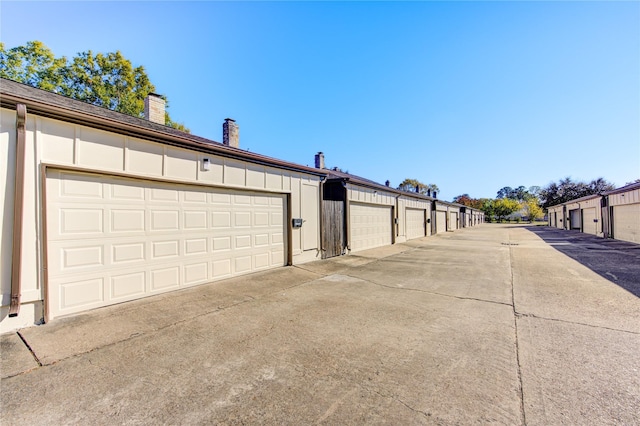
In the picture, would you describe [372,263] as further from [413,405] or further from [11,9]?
[11,9]

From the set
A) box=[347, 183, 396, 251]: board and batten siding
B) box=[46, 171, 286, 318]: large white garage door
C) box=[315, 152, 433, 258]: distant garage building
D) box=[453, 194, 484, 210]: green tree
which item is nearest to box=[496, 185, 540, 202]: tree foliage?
box=[453, 194, 484, 210]: green tree

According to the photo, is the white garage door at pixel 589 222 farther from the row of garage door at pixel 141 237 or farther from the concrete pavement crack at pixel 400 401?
the concrete pavement crack at pixel 400 401

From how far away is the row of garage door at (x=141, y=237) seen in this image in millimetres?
4164

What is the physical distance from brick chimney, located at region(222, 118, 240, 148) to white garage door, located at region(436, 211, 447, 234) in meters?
19.8

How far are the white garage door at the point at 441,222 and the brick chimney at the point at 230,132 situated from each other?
19.8 metres

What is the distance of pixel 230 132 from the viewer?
34.3 ft

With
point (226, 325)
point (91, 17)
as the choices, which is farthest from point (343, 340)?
point (91, 17)

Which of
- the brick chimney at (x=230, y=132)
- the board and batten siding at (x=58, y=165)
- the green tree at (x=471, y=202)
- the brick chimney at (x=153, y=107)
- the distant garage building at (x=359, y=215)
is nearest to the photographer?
the board and batten siding at (x=58, y=165)

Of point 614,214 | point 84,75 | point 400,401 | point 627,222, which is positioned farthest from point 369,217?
point 84,75

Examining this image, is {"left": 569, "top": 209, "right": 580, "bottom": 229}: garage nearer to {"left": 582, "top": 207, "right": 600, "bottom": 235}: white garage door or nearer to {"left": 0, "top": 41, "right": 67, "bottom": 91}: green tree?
{"left": 582, "top": 207, "right": 600, "bottom": 235}: white garage door

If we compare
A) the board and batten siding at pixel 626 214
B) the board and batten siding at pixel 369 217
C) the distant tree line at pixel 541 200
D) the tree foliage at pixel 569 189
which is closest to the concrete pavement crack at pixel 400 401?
the board and batten siding at pixel 369 217

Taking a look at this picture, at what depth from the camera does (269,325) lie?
12.8 feet

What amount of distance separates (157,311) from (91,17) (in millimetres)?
10393

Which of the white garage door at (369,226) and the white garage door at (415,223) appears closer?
the white garage door at (369,226)
